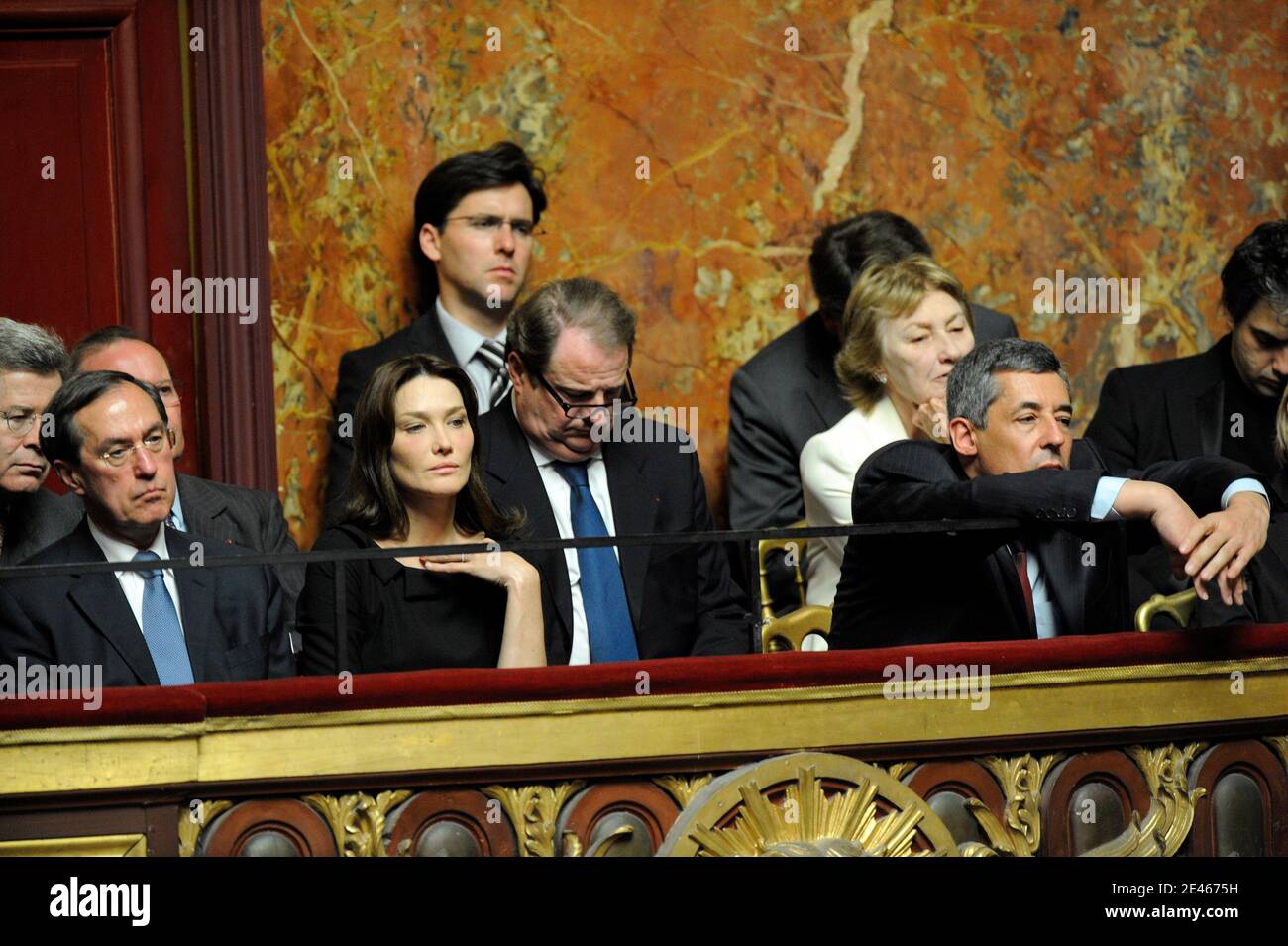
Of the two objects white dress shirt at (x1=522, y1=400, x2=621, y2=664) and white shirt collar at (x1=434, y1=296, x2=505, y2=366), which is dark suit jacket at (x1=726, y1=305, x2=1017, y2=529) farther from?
white dress shirt at (x1=522, y1=400, x2=621, y2=664)

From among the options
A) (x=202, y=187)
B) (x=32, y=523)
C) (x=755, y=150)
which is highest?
(x=755, y=150)

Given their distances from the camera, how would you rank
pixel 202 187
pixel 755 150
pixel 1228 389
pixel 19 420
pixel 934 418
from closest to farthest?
pixel 19 420 < pixel 934 418 < pixel 1228 389 < pixel 202 187 < pixel 755 150

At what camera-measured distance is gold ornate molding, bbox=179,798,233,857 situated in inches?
126

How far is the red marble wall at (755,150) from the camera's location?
5.29 metres

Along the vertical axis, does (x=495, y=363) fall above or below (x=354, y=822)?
above

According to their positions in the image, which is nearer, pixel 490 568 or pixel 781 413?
pixel 490 568

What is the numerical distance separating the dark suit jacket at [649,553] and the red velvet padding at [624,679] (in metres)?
0.32

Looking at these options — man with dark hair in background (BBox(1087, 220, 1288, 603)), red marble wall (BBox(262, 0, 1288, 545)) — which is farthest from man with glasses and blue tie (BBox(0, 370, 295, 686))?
man with dark hair in background (BBox(1087, 220, 1288, 603))

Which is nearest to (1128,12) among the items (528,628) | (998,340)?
(998,340)

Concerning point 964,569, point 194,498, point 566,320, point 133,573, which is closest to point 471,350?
point 566,320

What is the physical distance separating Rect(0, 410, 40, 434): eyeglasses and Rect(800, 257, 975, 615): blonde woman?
5.25 ft

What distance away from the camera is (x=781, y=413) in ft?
16.1

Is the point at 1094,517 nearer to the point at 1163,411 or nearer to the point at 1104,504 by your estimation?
the point at 1104,504

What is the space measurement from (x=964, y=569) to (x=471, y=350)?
1.64 m
